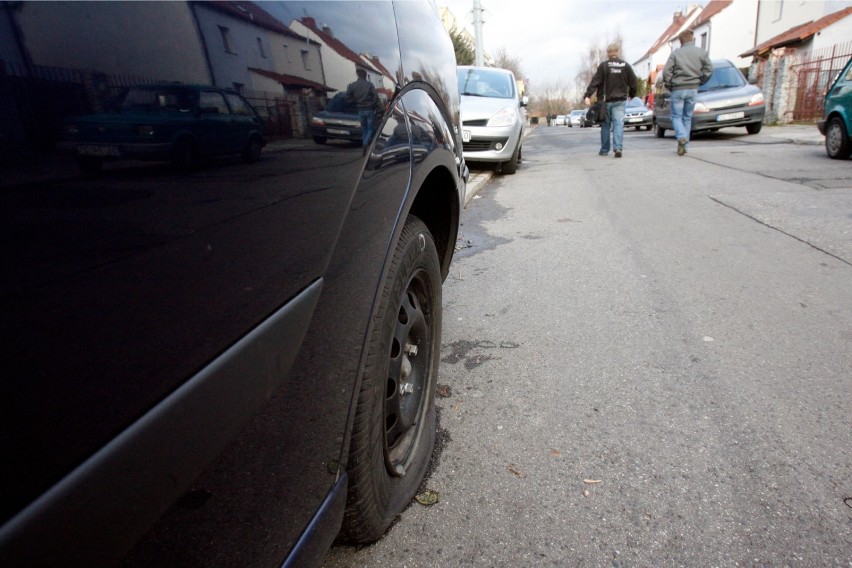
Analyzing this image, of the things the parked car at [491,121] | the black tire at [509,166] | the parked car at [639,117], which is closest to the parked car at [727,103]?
the parked car at [491,121]

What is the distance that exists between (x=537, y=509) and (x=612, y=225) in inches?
168

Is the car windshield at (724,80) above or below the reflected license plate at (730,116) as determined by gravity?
above

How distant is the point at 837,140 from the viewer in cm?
911

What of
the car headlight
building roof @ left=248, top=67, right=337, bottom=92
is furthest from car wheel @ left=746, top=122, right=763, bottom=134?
building roof @ left=248, top=67, right=337, bottom=92

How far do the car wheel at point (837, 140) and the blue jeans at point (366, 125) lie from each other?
32.7 ft

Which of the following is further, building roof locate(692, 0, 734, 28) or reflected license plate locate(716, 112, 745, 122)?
building roof locate(692, 0, 734, 28)

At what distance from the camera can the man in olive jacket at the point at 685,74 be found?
10.6 metres

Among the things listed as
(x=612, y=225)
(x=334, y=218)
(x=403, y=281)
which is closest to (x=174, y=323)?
(x=334, y=218)

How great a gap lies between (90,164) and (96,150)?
2cm

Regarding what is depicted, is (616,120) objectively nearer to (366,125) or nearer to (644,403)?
(644,403)

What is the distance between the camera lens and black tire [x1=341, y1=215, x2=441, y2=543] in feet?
4.66

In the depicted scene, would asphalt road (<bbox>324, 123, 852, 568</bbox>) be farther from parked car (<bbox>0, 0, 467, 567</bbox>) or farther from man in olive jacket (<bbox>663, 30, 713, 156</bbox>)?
man in olive jacket (<bbox>663, 30, 713, 156</bbox>)

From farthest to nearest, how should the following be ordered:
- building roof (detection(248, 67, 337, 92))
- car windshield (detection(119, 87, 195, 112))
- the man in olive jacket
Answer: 1. the man in olive jacket
2. building roof (detection(248, 67, 337, 92))
3. car windshield (detection(119, 87, 195, 112))

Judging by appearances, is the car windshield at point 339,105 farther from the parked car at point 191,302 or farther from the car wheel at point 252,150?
the car wheel at point 252,150
